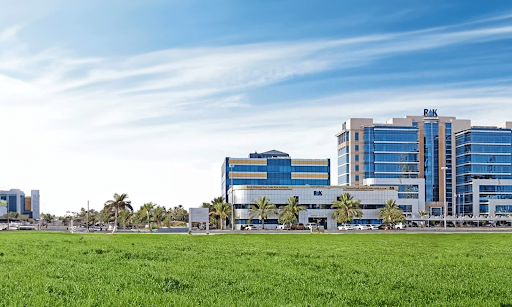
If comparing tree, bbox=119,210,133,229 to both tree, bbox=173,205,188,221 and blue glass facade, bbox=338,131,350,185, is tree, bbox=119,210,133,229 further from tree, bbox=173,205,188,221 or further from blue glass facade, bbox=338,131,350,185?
blue glass facade, bbox=338,131,350,185

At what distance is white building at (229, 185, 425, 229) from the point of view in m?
126

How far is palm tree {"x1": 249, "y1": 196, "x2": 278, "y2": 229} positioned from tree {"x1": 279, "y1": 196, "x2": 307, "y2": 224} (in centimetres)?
272

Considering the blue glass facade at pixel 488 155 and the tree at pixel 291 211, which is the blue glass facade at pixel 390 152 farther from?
the tree at pixel 291 211

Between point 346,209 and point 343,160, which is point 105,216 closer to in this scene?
point 346,209

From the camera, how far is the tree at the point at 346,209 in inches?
4747

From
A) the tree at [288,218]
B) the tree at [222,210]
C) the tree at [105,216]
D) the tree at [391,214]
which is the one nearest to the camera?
the tree at [288,218]

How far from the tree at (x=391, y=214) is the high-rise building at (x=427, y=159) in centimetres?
3761

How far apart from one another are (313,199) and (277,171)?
33000 mm

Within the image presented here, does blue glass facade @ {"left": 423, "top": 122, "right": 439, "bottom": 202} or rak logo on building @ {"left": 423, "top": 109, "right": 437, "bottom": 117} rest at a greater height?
rak logo on building @ {"left": 423, "top": 109, "right": 437, "bottom": 117}

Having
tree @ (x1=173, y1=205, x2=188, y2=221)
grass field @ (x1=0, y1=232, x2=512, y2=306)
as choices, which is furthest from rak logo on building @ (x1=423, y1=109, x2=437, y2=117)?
grass field @ (x1=0, y1=232, x2=512, y2=306)

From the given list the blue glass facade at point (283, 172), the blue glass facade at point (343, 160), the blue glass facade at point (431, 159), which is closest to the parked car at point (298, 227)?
the blue glass facade at point (283, 172)

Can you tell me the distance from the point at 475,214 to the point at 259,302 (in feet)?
521

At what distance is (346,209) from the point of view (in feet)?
400

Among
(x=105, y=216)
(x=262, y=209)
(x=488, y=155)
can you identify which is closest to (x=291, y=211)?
(x=262, y=209)
